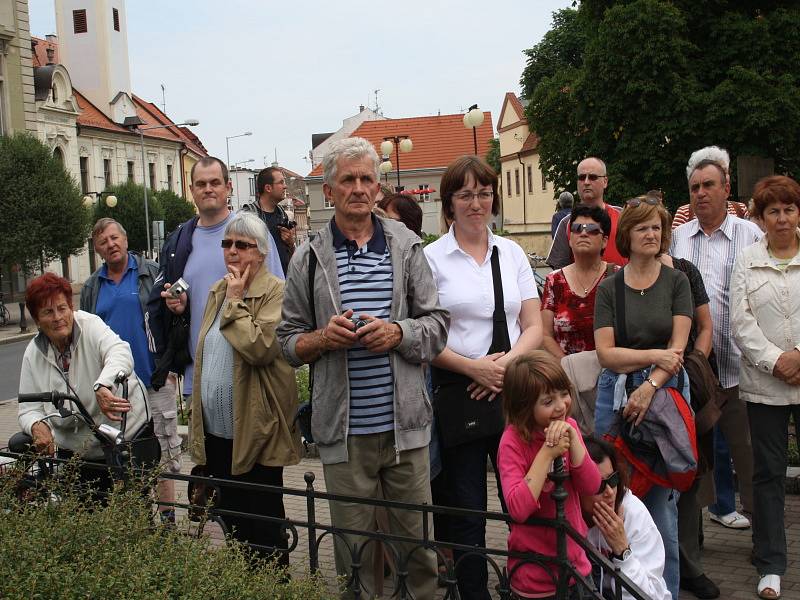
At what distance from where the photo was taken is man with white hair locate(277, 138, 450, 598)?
165 inches

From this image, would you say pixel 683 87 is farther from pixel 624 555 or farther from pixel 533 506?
pixel 533 506

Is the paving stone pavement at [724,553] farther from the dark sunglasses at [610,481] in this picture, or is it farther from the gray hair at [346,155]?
the gray hair at [346,155]

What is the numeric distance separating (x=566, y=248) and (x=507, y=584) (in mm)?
3714

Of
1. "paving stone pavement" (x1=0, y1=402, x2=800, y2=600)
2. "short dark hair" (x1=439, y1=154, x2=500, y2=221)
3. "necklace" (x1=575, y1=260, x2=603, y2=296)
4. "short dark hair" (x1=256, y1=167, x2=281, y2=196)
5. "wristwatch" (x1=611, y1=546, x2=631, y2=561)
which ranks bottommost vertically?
"paving stone pavement" (x1=0, y1=402, x2=800, y2=600)

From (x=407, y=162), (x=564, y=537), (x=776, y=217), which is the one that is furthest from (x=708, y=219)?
(x=407, y=162)

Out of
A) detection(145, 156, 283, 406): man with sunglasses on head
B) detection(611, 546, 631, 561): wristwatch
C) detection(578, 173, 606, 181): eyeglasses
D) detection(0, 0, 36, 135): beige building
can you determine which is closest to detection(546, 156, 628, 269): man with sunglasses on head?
detection(578, 173, 606, 181): eyeglasses

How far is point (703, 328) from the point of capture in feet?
17.1

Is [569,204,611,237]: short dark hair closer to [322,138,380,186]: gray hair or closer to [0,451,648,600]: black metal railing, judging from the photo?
[322,138,380,186]: gray hair

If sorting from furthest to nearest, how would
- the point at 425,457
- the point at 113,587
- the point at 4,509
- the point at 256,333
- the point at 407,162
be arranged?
the point at 407,162, the point at 256,333, the point at 425,457, the point at 4,509, the point at 113,587

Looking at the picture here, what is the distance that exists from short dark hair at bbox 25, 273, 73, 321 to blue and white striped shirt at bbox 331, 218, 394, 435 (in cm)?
157

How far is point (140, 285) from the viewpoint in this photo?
6715mm

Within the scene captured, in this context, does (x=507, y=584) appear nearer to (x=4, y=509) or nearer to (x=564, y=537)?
(x=564, y=537)

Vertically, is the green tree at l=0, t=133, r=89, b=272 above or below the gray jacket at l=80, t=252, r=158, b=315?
above

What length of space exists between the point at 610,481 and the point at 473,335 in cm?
102
